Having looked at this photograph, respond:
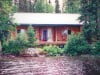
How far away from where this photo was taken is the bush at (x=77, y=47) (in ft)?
109

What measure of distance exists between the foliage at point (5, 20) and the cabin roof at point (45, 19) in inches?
169

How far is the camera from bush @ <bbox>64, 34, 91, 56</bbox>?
33.3 m

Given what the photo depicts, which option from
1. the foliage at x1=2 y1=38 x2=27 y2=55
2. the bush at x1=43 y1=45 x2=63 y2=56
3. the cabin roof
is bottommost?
the bush at x1=43 y1=45 x2=63 y2=56

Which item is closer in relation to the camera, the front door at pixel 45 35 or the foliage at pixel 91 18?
the foliage at pixel 91 18

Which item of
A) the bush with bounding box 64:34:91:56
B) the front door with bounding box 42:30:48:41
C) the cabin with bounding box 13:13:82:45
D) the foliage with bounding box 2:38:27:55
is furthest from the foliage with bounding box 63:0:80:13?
the foliage with bounding box 2:38:27:55

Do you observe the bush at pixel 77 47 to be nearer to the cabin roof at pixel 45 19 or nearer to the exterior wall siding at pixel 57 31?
the cabin roof at pixel 45 19

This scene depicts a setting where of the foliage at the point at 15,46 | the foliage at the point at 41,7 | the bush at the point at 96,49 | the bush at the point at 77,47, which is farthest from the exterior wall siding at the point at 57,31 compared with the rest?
the foliage at the point at 41,7

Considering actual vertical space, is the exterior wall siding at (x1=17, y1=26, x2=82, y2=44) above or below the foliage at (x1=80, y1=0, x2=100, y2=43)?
below

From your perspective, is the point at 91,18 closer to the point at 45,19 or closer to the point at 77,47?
the point at 77,47

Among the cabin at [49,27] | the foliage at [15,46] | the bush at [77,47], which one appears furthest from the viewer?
the cabin at [49,27]

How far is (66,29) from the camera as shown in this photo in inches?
1683

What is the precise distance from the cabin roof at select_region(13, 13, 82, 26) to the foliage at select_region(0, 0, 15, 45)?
14.1 ft

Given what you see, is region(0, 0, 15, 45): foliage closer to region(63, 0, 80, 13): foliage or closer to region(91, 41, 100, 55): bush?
region(91, 41, 100, 55): bush

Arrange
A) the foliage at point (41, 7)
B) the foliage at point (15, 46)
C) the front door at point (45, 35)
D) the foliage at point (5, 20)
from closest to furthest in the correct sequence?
the foliage at point (15, 46), the foliage at point (5, 20), the front door at point (45, 35), the foliage at point (41, 7)
